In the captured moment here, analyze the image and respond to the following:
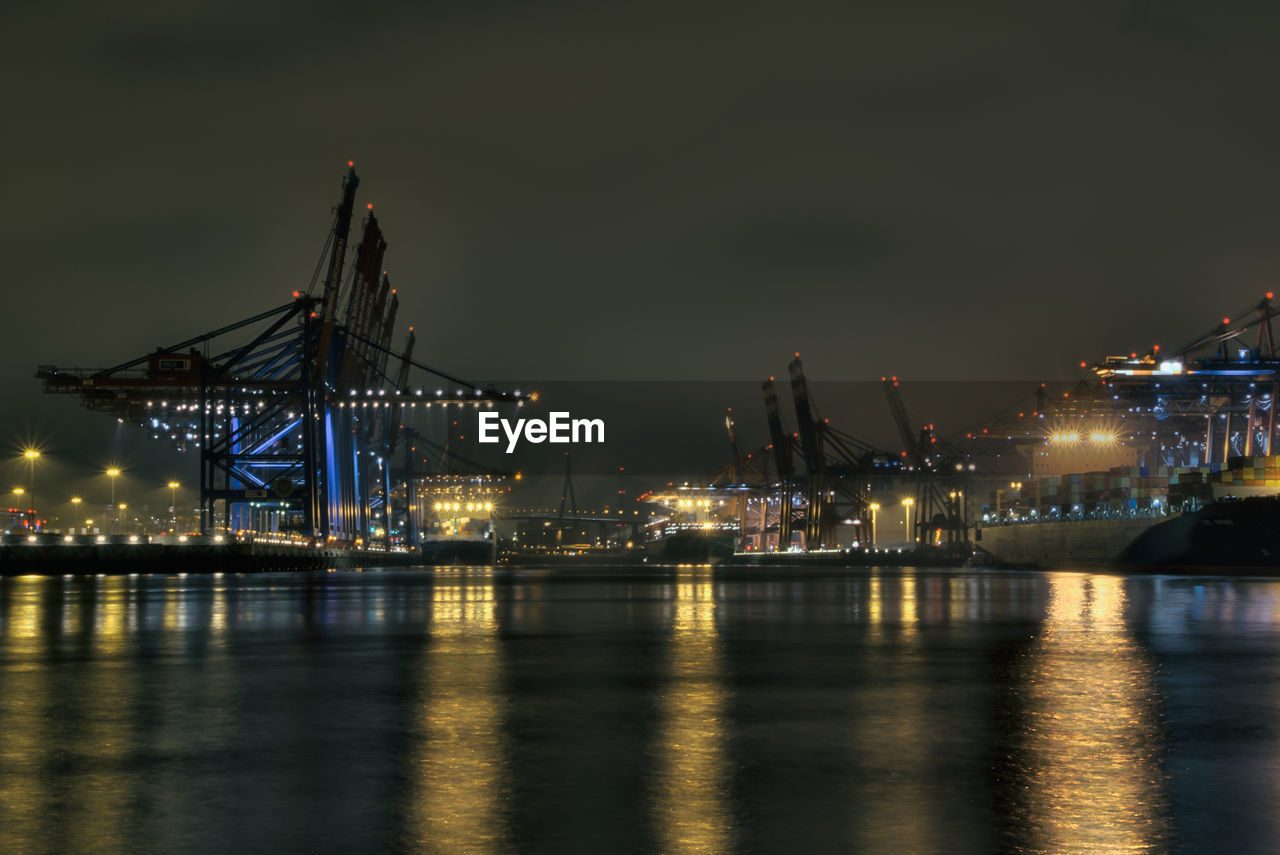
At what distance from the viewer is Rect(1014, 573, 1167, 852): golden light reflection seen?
690 cm

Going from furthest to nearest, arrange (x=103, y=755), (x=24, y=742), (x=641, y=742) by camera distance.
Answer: (x=24, y=742), (x=641, y=742), (x=103, y=755)

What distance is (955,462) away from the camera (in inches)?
6270

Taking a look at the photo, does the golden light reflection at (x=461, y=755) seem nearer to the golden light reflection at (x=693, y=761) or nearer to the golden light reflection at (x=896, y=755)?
the golden light reflection at (x=693, y=761)

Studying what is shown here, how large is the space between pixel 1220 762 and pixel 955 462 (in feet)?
506

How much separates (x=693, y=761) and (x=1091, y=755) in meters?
2.80

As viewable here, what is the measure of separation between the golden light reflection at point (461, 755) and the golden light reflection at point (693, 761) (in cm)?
95

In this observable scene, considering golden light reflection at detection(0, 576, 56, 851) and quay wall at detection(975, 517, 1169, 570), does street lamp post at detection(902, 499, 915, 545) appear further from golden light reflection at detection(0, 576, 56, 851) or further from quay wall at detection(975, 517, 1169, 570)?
golden light reflection at detection(0, 576, 56, 851)

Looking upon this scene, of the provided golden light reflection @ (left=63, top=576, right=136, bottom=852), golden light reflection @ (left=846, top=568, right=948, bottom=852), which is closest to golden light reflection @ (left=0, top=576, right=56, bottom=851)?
golden light reflection @ (left=63, top=576, right=136, bottom=852)

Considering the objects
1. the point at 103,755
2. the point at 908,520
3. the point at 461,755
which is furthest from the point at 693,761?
the point at 908,520

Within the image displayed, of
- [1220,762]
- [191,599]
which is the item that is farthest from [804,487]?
[1220,762]

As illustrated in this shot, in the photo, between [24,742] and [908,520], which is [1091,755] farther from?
[908,520]

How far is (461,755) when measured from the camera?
368 inches

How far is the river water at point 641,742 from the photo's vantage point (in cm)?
702

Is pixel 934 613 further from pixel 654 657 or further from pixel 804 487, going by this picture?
pixel 804 487
